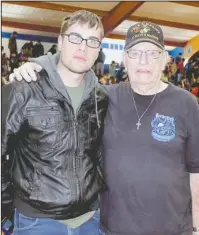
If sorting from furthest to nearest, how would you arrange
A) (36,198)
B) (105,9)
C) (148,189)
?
1. (105,9)
2. (148,189)
3. (36,198)

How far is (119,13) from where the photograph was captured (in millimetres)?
6074

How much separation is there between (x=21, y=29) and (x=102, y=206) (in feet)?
21.3

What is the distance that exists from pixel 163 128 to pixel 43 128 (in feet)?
1.45

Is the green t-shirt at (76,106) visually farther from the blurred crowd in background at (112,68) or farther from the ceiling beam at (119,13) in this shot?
the ceiling beam at (119,13)

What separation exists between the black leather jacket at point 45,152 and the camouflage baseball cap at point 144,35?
0.36m

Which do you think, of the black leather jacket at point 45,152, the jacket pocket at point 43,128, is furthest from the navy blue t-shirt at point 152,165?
the jacket pocket at point 43,128

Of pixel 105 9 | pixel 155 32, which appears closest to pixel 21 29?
pixel 105 9

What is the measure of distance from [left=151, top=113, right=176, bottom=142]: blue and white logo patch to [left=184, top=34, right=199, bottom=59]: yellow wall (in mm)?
6626

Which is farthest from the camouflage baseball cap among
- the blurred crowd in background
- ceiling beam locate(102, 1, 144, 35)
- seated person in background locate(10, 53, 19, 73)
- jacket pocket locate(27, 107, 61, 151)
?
seated person in background locate(10, 53, 19, 73)

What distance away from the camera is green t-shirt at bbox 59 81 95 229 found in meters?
1.30

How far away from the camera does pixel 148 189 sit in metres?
1.34

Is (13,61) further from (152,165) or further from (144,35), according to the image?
(152,165)

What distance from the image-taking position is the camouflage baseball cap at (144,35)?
4.77 ft

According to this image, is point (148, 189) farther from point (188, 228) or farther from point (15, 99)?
point (15, 99)
